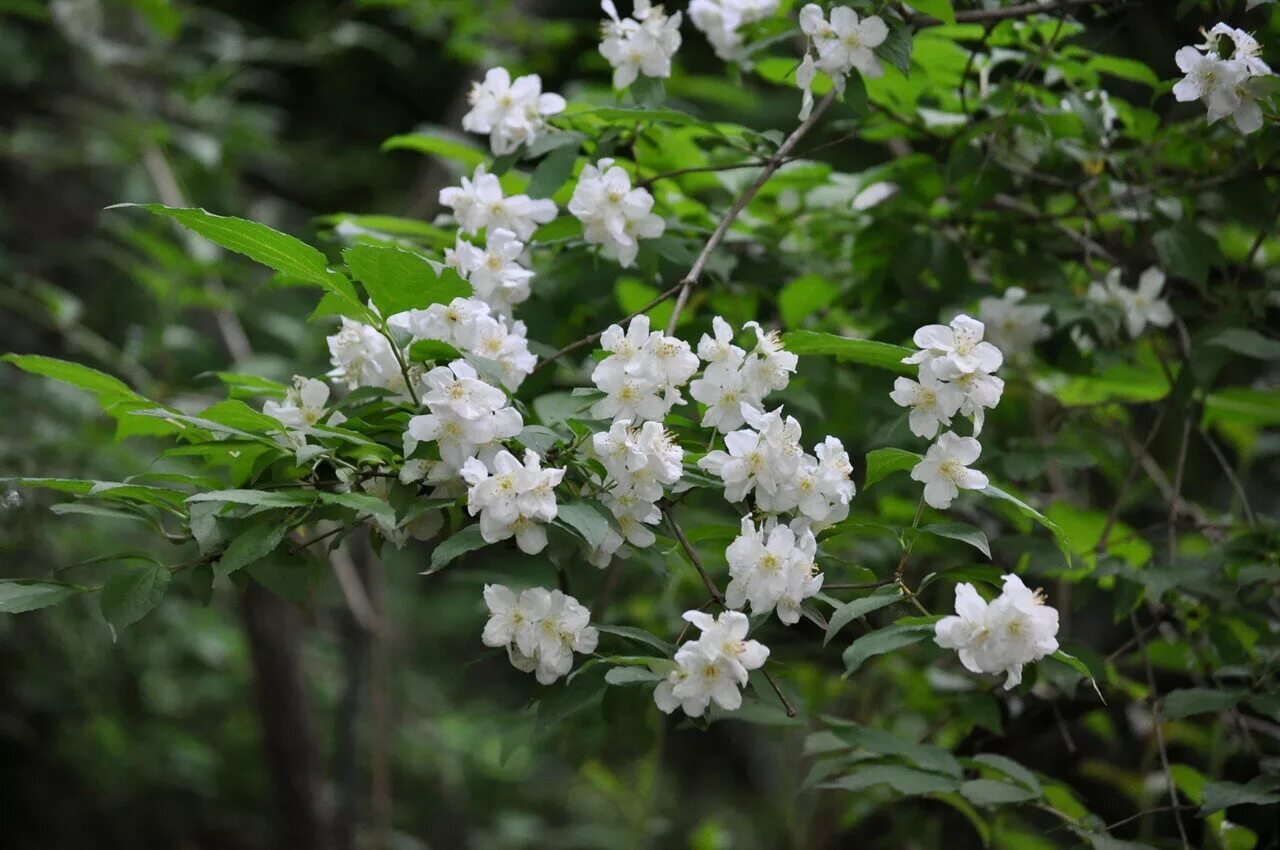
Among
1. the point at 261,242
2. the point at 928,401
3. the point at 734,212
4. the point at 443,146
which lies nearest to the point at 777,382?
the point at 928,401

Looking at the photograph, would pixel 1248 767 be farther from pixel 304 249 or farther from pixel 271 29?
pixel 271 29

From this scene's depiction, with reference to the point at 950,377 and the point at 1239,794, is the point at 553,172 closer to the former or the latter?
the point at 950,377

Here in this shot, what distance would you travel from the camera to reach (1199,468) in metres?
2.66

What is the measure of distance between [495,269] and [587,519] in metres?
0.39

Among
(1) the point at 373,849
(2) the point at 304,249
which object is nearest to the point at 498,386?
(2) the point at 304,249

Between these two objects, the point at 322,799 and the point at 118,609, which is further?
the point at 322,799

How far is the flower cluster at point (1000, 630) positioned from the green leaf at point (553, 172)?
2.21 ft

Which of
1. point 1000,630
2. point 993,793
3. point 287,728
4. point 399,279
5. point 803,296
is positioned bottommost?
point 287,728

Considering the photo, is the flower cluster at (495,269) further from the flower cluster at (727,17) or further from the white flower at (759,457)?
the flower cluster at (727,17)

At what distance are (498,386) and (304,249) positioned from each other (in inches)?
8.3

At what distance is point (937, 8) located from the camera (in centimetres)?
125

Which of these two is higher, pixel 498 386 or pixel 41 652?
pixel 498 386

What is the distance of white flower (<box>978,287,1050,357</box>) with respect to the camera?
1.61m

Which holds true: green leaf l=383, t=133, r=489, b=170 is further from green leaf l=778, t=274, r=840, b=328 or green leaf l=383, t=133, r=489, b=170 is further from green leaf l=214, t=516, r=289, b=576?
green leaf l=214, t=516, r=289, b=576
